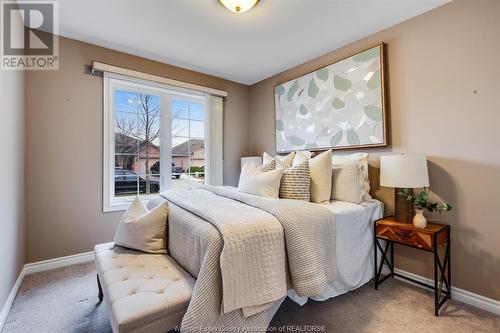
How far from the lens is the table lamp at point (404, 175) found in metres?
1.90

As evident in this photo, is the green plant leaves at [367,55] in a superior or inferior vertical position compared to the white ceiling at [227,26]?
inferior

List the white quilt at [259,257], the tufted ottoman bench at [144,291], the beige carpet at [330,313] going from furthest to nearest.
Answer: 1. the beige carpet at [330,313]
2. the white quilt at [259,257]
3. the tufted ottoman bench at [144,291]

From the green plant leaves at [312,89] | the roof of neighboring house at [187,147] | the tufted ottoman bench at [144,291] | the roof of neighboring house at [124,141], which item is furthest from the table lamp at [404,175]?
the roof of neighboring house at [124,141]

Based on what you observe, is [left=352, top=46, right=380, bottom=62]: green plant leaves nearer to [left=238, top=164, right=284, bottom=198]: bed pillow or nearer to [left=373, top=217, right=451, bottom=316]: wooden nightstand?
[left=238, top=164, right=284, bottom=198]: bed pillow

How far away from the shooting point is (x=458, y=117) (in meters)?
1.97

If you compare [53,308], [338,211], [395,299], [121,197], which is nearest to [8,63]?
[121,197]

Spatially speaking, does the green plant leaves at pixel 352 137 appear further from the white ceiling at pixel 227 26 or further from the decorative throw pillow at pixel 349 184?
the white ceiling at pixel 227 26

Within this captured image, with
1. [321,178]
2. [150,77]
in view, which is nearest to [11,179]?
[150,77]

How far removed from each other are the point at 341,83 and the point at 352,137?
25.2 inches

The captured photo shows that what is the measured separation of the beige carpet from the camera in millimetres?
1613

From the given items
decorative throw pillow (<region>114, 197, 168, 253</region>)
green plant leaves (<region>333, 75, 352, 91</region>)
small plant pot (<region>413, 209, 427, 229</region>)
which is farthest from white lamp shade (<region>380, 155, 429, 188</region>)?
decorative throw pillow (<region>114, 197, 168, 253</region>)

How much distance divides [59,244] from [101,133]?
127 cm

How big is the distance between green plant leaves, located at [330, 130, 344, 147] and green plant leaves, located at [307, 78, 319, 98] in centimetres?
60

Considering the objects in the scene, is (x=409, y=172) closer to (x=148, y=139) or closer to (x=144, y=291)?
(x=144, y=291)
